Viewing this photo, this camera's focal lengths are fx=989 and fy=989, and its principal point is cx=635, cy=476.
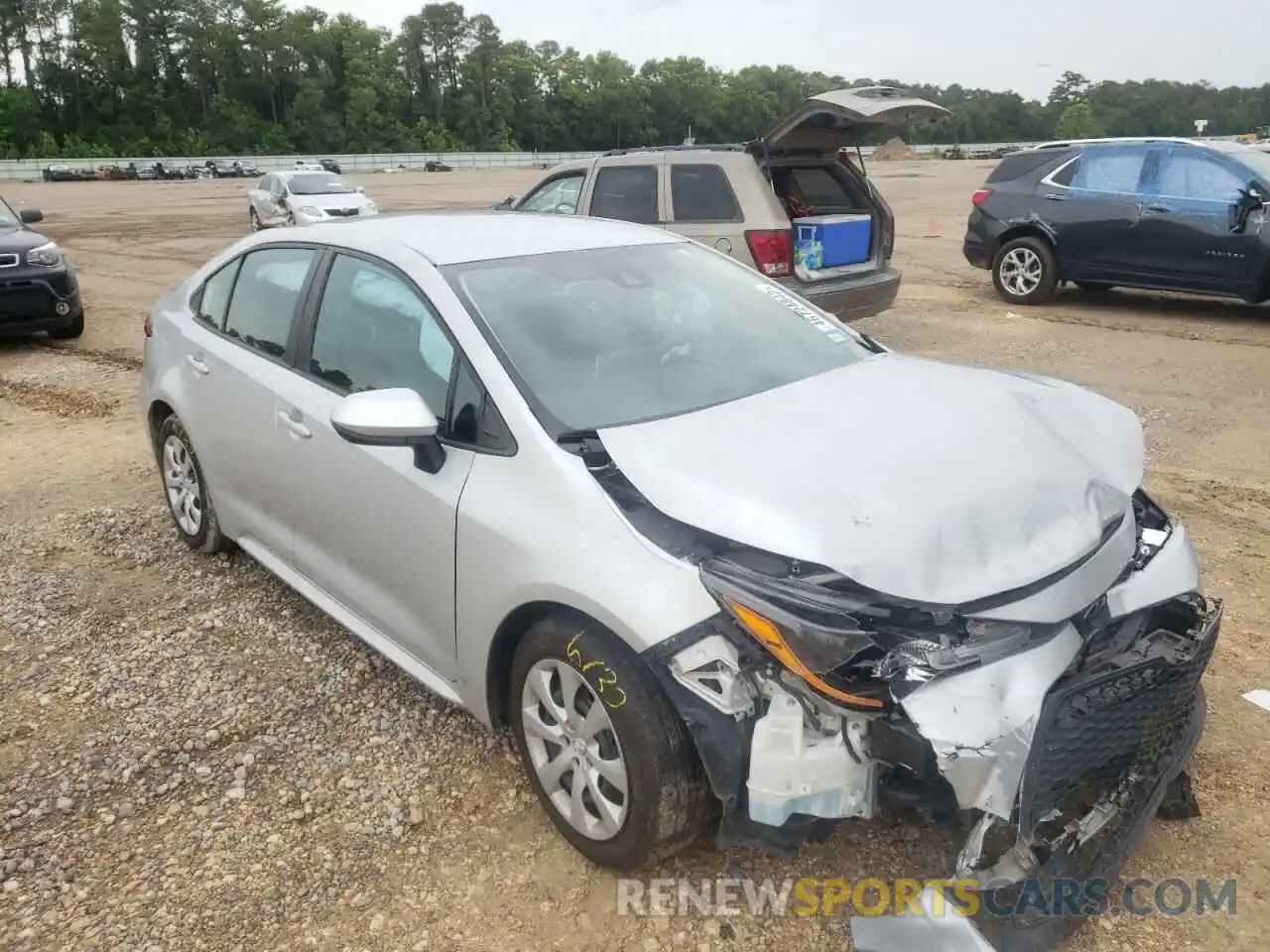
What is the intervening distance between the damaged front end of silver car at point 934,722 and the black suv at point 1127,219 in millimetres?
8468

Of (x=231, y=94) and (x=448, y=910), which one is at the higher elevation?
(x=231, y=94)

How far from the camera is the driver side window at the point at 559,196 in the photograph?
333 inches

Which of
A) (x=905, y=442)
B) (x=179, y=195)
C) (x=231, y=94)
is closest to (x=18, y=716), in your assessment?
(x=905, y=442)

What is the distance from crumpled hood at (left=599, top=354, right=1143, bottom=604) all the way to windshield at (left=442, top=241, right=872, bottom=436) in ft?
0.53

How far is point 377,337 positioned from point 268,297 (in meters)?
0.88

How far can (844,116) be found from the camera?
710 centimetres

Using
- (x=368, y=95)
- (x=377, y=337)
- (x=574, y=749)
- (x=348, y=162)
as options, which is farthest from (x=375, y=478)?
(x=368, y=95)

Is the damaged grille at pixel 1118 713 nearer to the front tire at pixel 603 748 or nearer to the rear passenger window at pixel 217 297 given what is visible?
the front tire at pixel 603 748

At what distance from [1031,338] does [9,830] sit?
867 cm

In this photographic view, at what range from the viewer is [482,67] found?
11669cm

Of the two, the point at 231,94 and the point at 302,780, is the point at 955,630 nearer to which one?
the point at 302,780

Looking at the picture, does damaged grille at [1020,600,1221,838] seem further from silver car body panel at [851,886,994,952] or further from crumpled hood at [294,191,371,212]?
crumpled hood at [294,191,371,212]

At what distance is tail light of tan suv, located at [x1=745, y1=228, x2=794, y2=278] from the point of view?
7414 millimetres

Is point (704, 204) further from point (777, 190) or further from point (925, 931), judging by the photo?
point (925, 931)
